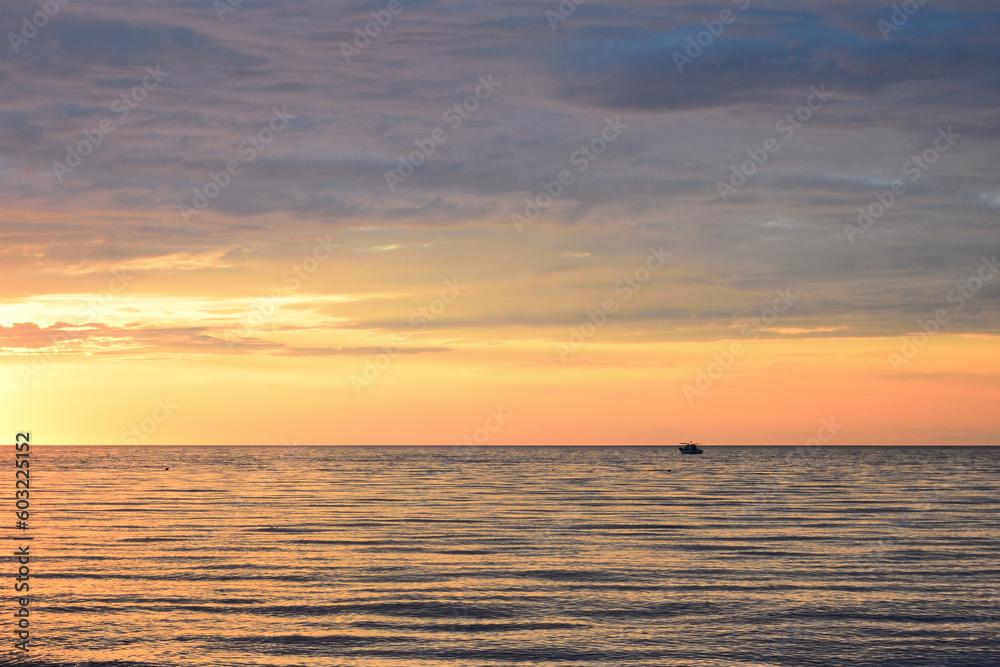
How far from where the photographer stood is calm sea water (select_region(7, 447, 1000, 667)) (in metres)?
31.5

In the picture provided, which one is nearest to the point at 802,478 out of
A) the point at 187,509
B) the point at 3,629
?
the point at 187,509

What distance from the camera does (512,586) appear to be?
138 feet

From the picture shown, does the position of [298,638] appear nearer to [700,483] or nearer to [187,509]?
[187,509]

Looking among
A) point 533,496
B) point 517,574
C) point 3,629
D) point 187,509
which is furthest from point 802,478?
point 3,629

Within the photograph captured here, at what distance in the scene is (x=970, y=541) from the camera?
2327 inches

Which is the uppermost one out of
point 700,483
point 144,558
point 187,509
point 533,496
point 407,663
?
point 700,483

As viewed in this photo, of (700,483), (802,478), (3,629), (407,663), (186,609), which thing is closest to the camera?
(407,663)

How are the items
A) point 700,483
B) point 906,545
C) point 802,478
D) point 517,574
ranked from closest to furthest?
1. point 517,574
2. point 906,545
3. point 700,483
4. point 802,478

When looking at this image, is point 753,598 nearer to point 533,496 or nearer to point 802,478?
point 533,496

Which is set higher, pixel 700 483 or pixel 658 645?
pixel 700 483

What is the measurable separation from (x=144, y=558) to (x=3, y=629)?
16.6 metres

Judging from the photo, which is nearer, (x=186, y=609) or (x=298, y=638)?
(x=298, y=638)

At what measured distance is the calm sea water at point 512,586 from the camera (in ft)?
103

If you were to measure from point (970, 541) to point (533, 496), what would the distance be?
49454 mm
